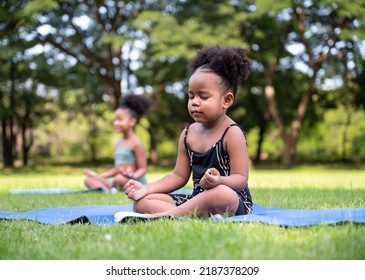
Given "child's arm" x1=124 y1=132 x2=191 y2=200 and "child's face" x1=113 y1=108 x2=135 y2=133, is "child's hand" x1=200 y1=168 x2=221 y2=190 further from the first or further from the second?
"child's face" x1=113 y1=108 x2=135 y2=133

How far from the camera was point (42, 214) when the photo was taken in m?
4.42

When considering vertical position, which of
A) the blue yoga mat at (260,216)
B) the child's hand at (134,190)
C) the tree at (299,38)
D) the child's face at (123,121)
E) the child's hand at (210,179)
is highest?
the tree at (299,38)

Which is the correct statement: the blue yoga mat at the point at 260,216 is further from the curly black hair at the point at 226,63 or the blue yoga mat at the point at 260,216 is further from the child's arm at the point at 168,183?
the curly black hair at the point at 226,63

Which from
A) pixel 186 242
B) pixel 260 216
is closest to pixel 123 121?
pixel 260 216

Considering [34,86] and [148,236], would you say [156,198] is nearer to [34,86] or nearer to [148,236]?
[148,236]

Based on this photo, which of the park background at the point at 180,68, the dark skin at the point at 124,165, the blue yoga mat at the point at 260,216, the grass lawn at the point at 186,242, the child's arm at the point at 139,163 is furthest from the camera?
the park background at the point at 180,68

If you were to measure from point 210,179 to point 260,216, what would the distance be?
16.4 inches

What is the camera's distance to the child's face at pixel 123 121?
8.06 metres

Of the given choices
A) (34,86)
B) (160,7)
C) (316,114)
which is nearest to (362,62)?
(316,114)

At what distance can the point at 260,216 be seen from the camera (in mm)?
3430

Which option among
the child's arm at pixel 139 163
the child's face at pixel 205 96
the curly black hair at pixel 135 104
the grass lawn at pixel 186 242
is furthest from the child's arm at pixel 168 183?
the curly black hair at pixel 135 104

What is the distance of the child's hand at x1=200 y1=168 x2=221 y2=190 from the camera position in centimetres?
344

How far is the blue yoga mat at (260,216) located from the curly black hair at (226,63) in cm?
106
